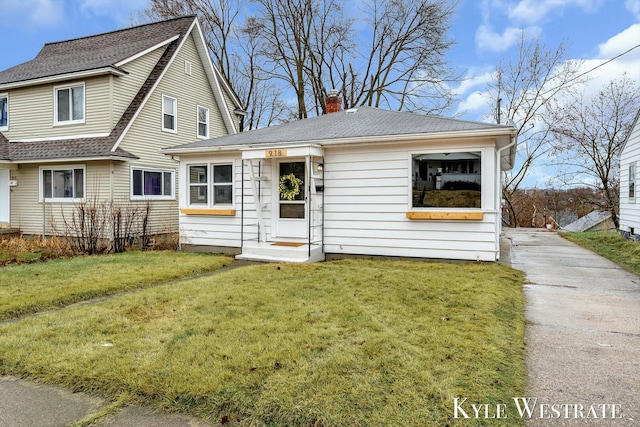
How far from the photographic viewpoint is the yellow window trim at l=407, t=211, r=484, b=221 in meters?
7.58

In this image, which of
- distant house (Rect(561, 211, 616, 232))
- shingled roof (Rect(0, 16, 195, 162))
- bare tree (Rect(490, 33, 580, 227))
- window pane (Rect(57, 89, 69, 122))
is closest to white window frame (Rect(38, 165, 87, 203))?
shingled roof (Rect(0, 16, 195, 162))

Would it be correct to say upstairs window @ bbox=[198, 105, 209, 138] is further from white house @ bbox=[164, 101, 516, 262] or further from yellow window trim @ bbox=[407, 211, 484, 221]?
yellow window trim @ bbox=[407, 211, 484, 221]

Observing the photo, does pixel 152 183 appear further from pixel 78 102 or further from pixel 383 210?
pixel 383 210

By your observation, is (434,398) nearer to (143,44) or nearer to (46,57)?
(143,44)

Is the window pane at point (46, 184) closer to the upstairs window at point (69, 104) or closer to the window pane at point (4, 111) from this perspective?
the upstairs window at point (69, 104)

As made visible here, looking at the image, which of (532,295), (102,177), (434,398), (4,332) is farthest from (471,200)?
(102,177)

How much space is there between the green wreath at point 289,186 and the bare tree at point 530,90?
15665 millimetres

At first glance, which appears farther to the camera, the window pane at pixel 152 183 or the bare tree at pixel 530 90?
the bare tree at pixel 530 90

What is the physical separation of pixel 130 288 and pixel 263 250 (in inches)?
125

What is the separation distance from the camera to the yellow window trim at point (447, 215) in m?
7.58

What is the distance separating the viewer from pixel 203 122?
16031 millimetres

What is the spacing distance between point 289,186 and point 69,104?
888 cm

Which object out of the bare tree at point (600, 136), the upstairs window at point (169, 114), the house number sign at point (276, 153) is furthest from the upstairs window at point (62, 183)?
the bare tree at point (600, 136)

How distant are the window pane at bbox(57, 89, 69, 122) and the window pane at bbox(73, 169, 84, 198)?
1.88m
